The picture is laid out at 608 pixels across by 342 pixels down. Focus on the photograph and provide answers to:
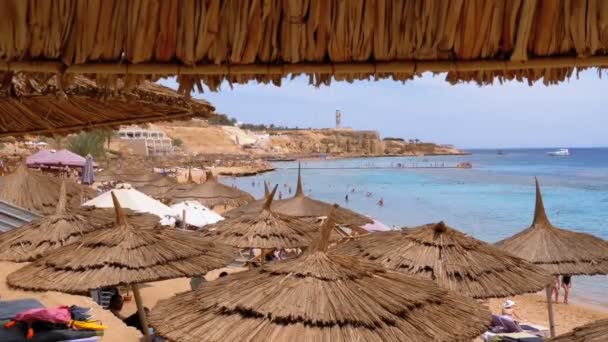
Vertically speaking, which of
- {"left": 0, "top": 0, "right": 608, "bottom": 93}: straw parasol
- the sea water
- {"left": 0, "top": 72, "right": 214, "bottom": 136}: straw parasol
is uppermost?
{"left": 0, "top": 0, "right": 608, "bottom": 93}: straw parasol

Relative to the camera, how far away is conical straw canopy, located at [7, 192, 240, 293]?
12.4 ft

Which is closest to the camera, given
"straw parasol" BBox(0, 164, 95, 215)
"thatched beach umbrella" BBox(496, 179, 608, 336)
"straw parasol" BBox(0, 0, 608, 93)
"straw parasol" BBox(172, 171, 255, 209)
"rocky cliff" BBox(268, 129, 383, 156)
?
"straw parasol" BBox(0, 0, 608, 93)

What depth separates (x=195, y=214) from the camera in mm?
10914

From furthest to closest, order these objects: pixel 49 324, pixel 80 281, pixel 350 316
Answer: pixel 49 324 < pixel 80 281 < pixel 350 316

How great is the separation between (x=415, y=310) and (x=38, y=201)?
733 centimetres

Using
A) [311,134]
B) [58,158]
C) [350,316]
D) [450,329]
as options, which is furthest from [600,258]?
[311,134]

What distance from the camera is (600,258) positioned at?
18.6 feet

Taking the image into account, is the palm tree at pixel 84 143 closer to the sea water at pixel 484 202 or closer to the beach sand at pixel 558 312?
the sea water at pixel 484 202

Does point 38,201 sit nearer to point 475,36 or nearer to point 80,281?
point 80,281

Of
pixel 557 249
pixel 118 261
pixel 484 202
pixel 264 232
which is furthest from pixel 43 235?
pixel 484 202

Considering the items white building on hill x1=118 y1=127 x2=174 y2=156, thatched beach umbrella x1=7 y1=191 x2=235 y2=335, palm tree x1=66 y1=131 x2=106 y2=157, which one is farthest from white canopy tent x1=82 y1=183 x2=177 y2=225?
white building on hill x1=118 y1=127 x2=174 y2=156

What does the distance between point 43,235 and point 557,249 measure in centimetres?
476

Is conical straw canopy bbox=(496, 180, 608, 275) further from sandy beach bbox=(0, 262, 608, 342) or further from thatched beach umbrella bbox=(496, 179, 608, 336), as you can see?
sandy beach bbox=(0, 262, 608, 342)

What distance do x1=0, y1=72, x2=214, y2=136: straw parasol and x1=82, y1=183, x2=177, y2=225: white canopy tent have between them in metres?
5.96
